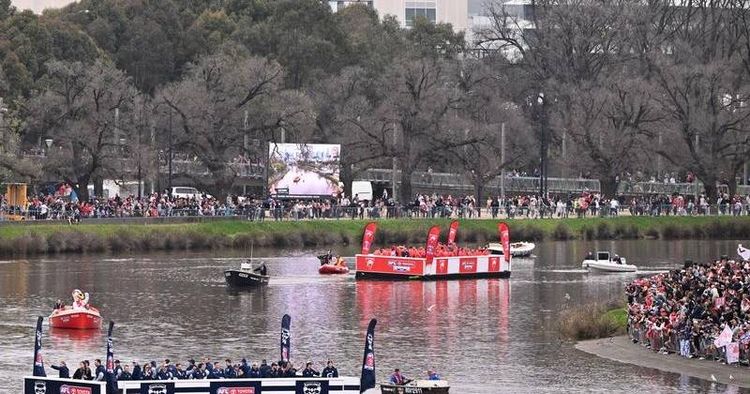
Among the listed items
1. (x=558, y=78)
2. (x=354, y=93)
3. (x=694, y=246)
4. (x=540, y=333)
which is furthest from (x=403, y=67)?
(x=540, y=333)

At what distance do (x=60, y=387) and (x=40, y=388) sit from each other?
65cm

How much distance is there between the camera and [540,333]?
72875 mm

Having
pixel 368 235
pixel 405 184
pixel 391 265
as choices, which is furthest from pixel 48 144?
pixel 391 265

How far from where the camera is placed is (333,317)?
7856cm

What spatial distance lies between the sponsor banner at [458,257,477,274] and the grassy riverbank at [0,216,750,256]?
21.3m

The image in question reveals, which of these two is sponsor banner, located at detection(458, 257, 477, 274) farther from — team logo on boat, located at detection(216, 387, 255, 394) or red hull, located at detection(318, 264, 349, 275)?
team logo on boat, located at detection(216, 387, 255, 394)

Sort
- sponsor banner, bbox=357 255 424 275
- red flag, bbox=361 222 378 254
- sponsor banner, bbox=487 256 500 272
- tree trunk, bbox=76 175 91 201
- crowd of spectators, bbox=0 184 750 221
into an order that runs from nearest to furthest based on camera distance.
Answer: red flag, bbox=361 222 378 254 < sponsor banner, bbox=357 255 424 275 < sponsor banner, bbox=487 256 500 272 < crowd of spectators, bbox=0 184 750 221 < tree trunk, bbox=76 175 91 201

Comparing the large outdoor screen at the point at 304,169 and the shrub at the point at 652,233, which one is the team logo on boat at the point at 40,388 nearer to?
the large outdoor screen at the point at 304,169

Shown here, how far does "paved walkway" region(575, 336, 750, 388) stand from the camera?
56781 millimetres

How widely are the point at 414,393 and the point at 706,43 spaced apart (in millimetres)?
109398

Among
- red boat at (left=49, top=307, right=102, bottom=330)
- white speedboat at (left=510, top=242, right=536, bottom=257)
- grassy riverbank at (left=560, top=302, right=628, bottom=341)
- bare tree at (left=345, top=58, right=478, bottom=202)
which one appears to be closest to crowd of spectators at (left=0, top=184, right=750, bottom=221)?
bare tree at (left=345, top=58, right=478, bottom=202)

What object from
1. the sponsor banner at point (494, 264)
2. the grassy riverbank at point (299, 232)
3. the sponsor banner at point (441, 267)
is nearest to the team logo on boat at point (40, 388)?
the sponsor banner at point (441, 267)

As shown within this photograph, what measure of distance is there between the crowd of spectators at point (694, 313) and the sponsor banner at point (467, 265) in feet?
91.1

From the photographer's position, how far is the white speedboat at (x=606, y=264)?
103m
